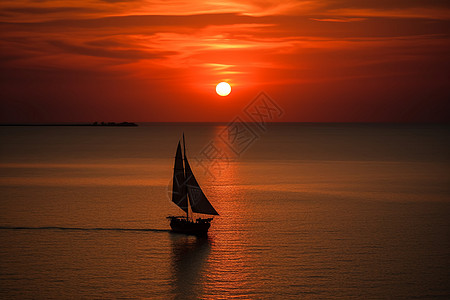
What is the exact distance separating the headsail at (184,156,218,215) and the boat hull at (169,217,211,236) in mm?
2165

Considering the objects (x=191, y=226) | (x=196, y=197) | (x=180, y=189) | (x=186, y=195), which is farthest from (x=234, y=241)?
(x=180, y=189)

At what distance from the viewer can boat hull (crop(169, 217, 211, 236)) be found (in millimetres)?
64750

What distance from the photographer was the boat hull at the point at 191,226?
64750 mm

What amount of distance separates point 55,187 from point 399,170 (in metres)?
85.0

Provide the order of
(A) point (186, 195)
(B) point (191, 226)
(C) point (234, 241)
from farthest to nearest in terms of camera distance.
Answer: (A) point (186, 195), (B) point (191, 226), (C) point (234, 241)

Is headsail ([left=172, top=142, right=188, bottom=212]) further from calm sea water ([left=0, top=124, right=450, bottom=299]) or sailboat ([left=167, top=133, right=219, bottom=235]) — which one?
calm sea water ([left=0, top=124, right=450, bottom=299])

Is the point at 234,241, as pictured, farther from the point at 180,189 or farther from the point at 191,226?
the point at 180,189

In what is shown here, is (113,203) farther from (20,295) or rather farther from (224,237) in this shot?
(20,295)

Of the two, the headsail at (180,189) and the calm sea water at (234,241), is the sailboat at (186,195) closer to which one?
the headsail at (180,189)

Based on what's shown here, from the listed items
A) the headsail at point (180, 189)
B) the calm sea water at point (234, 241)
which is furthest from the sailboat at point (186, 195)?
the calm sea water at point (234, 241)

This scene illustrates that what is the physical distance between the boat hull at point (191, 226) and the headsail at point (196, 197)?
217 centimetres

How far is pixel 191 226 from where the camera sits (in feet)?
218

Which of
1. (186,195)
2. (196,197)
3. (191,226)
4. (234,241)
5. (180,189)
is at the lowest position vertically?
(234,241)

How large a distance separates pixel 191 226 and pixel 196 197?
4230 millimetres
